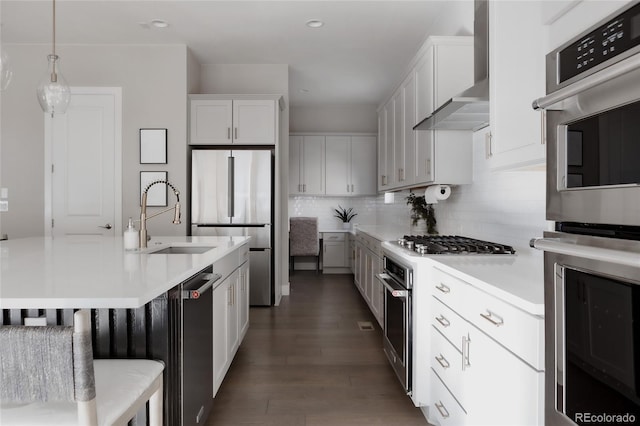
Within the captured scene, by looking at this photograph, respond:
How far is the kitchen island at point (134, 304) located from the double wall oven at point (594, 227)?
1.18 m

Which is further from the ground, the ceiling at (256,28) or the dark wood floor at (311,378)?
the ceiling at (256,28)

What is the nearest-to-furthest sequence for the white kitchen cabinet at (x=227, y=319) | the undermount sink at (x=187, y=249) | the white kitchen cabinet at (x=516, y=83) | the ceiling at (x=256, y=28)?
the white kitchen cabinet at (x=516, y=83) < the white kitchen cabinet at (x=227, y=319) < the undermount sink at (x=187, y=249) < the ceiling at (x=256, y=28)

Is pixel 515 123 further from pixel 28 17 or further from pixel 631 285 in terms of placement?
pixel 28 17

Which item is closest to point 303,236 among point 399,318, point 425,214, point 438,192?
point 425,214

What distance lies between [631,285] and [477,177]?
7.23ft

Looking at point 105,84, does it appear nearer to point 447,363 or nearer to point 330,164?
point 330,164

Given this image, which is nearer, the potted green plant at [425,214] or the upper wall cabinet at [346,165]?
the potted green plant at [425,214]

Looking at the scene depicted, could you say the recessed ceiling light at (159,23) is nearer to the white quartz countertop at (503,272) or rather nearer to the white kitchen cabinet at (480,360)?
the white quartz countertop at (503,272)

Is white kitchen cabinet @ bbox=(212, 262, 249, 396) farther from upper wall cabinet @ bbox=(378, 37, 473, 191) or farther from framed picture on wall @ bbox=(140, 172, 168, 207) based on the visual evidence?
framed picture on wall @ bbox=(140, 172, 168, 207)

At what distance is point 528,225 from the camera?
2.17m

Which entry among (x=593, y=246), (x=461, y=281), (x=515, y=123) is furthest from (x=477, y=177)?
(x=593, y=246)

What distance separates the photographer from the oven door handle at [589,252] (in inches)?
29.5

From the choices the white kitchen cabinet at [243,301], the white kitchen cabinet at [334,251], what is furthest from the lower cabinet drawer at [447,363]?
the white kitchen cabinet at [334,251]

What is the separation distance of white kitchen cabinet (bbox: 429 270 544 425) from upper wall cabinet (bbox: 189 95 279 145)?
10.1ft
